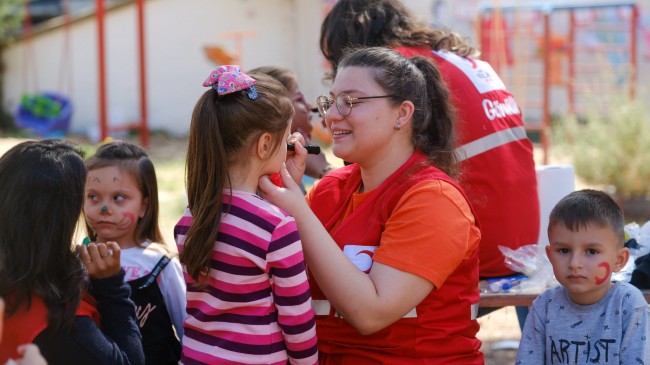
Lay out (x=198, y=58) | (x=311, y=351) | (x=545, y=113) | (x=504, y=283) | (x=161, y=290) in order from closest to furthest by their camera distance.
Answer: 1. (x=311, y=351)
2. (x=161, y=290)
3. (x=504, y=283)
4. (x=545, y=113)
5. (x=198, y=58)

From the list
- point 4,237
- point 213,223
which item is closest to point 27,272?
point 4,237

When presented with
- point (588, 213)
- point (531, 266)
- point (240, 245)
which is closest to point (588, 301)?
point (588, 213)

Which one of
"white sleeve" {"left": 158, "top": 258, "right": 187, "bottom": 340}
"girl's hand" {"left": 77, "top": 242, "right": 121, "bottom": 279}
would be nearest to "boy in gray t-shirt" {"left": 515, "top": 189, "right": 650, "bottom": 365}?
"white sleeve" {"left": 158, "top": 258, "right": 187, "bottom": 340}

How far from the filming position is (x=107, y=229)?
313 cm

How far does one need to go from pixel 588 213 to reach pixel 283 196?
0.93 m

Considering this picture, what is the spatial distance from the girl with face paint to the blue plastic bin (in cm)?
1046

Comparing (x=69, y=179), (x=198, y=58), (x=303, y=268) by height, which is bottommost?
(x=303, y=268)

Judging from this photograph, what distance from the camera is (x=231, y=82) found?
2340 mm

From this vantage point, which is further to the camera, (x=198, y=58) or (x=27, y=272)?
(x=198, y=58)

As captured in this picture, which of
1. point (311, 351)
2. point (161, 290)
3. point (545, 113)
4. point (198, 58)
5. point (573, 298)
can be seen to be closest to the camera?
point (311, 351)

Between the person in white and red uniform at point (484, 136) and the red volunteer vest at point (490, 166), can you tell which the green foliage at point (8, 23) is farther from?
the red volunteer vest at point (490, 166)

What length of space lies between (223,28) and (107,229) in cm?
1149

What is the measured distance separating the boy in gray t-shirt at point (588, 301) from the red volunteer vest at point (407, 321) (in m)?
0.25

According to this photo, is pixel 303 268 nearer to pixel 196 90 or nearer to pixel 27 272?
pixel 27 272
